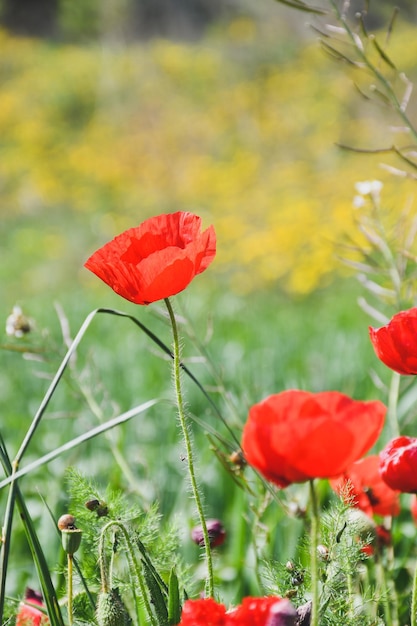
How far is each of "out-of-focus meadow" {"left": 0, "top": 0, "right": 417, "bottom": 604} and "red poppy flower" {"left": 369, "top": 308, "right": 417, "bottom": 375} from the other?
25 cm

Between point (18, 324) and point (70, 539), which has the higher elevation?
point (70, 539)

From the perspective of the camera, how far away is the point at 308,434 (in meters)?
0.60

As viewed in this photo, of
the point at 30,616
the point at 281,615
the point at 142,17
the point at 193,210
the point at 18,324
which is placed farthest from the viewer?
the point at 142,17

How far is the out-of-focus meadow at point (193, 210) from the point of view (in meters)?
1.73

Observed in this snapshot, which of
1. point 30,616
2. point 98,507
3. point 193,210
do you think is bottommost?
point 193,210

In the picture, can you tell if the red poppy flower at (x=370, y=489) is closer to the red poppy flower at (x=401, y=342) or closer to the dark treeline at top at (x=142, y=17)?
the red poppy flower at (x=401, y=342)

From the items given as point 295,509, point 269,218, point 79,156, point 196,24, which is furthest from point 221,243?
point 196,24

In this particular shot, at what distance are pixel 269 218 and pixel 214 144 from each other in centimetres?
418

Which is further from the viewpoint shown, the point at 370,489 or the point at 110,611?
the point at 370,489

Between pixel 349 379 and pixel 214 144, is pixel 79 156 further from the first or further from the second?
pixel 349 379

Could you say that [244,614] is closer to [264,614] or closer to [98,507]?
[264,614]

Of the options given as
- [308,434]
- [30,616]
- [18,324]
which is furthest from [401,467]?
[18,324]

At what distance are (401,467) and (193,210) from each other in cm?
816

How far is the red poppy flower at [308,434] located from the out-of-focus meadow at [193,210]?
156 mm
